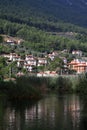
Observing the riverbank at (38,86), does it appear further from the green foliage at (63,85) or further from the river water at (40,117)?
the river water at (40,117)

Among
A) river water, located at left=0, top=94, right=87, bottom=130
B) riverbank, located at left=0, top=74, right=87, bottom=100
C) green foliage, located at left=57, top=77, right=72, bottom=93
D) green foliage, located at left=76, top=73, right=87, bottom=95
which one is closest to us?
river water, located at left=0, top=94, right=87, bottom=130

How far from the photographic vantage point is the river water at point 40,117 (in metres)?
37.2

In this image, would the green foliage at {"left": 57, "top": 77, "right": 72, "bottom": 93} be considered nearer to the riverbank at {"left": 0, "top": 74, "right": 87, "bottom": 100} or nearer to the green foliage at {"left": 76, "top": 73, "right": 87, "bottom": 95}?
the riverbank at {"left": 0, "top": 74, "right": 87, "bottom": 100}

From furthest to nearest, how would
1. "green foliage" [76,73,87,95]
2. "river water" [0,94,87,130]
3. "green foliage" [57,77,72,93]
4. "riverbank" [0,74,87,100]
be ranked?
"green foliage" [57,77,72,93] < "green foliage" [76,73,87,95] < "riverbank" [0,74,87,100] < "river water" [0,94,87,130]

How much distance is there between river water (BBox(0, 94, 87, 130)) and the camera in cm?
3722

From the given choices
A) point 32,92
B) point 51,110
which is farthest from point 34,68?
point 51,110

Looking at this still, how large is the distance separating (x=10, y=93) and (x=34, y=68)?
111 metres

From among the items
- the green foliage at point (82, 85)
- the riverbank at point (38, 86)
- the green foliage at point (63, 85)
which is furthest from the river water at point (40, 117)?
the green foliage at point (63, 85)

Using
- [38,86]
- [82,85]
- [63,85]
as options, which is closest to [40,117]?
[82,85]

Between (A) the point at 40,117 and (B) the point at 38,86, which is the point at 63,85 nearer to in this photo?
(B) the point at 38,86

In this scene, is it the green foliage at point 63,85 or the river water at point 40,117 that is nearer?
the river water at point 40,117

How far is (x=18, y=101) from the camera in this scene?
195 ft

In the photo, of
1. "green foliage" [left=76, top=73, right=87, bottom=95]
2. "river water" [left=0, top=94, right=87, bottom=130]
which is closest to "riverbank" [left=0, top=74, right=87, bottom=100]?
"green foliage" [left=76, top=73, right=87, bottom=95]

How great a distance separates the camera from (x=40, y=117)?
43.2m
